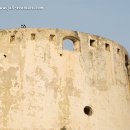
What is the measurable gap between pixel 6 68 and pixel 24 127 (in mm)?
2608

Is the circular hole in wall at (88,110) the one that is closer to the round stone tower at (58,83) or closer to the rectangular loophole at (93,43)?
the round stone tower at (58,83)

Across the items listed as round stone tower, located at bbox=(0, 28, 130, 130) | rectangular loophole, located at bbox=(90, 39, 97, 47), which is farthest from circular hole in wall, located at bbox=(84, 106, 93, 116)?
rectangular loophole, located at bbox=(90, 39, 97, 47)

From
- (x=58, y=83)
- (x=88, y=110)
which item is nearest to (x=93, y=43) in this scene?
(x=58, y=83)

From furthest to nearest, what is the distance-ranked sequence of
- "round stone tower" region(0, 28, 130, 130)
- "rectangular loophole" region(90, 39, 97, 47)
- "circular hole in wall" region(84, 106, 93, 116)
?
"rectangular loophole" region(90, 39, 97, 47), "circular hole in wall" region(84, 106, 93, 116), "round stone tower" region(0, 28, 130, 130)

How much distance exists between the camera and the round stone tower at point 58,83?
14609 mm

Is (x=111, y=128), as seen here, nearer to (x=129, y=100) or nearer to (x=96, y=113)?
(x=96, y=113)

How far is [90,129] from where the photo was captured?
1507 centimetres

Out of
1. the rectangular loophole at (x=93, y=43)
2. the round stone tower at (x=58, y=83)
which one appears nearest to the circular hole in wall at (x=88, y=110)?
the round stone tower at (x=58, y=83)

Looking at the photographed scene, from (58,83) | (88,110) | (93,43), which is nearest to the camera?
(58,83)

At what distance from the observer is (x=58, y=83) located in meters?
15.2

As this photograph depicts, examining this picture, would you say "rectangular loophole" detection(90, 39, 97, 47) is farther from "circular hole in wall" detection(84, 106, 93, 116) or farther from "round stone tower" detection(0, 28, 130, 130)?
"circular hole in wall" detection(84, 106, 93, 116)

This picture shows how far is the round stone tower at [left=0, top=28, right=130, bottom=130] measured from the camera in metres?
14.6

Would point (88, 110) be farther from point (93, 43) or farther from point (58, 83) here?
point (93, 43)

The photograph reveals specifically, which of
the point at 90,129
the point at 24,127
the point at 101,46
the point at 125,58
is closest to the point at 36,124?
the point at 24,127
